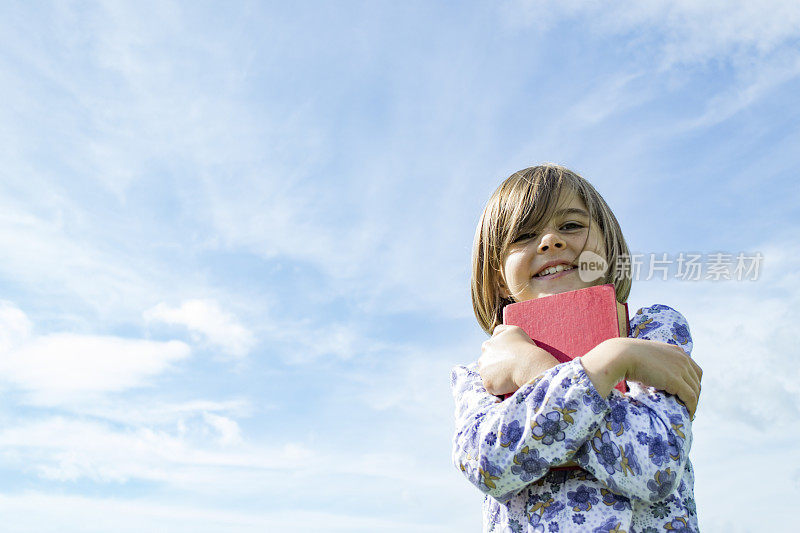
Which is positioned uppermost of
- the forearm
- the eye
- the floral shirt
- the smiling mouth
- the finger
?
the eye

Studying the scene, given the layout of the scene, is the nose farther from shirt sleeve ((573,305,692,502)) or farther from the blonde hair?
shirt sleeve ((573,305,692,502))

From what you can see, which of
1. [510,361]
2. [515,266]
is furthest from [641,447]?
[515,266]

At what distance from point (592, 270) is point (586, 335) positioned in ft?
1.53

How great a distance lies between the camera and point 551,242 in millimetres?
2777

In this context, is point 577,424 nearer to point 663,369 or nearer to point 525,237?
point 663,369

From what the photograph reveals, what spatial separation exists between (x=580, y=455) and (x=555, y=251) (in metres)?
0.91

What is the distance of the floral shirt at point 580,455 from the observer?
2.15m

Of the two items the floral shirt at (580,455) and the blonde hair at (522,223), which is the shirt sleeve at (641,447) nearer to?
the floral shirt at (580,455)

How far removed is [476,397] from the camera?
2.60 meters

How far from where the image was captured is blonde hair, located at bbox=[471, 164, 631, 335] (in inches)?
115

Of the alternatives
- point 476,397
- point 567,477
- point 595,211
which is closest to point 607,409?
point 567,477

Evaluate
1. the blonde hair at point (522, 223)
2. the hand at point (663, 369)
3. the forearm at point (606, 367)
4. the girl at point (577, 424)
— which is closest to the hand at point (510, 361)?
the girl at point (577, 424)

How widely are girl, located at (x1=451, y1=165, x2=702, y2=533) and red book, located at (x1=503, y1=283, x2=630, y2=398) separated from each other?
0.09 meters

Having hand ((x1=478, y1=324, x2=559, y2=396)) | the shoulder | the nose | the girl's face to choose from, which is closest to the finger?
the shoulder
